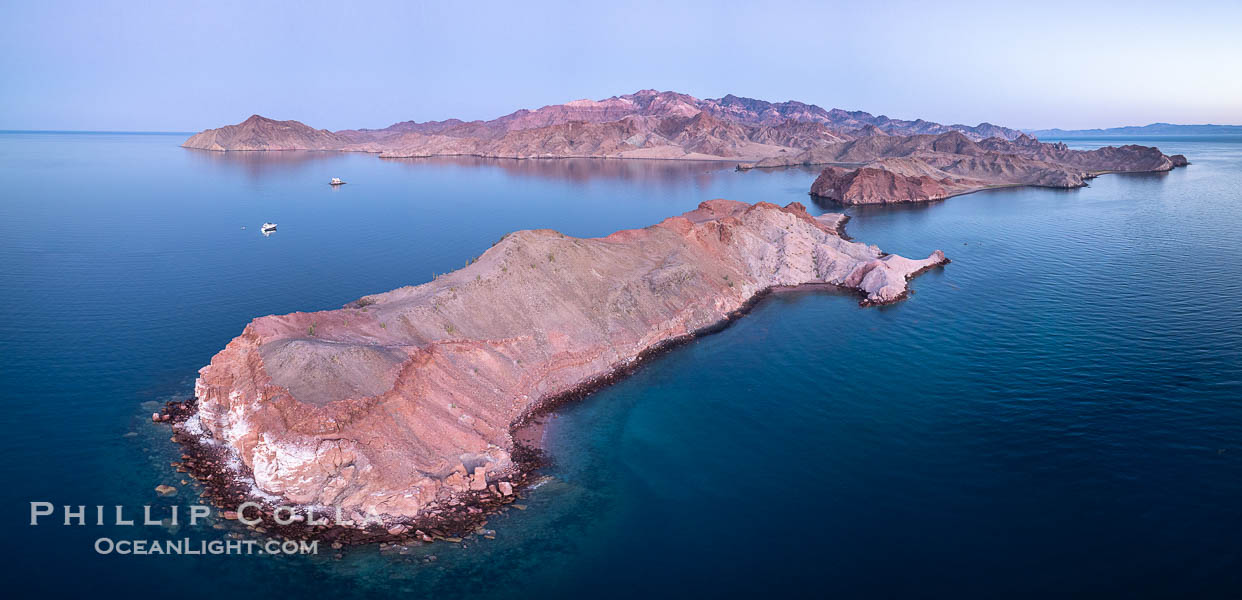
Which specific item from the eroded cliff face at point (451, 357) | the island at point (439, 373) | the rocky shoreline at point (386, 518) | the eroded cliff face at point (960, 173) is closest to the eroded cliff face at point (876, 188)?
the eroded cliff face at point (960, 173)

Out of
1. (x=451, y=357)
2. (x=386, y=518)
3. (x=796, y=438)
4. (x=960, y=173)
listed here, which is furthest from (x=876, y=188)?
(x=386, y=518)

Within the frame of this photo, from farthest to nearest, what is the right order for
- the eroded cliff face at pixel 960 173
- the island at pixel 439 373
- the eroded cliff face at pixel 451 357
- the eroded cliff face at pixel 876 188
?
the eroded cliff face at pixel 960 173 → the eroded cliff face at pixel 876 188 → the eroded cliff face at pixel 451 357 → the island at pixel 439 373

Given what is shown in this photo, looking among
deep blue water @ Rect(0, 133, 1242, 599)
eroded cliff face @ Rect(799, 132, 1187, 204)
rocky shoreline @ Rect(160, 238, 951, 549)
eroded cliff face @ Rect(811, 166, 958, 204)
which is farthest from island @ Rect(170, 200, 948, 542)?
eroded cliff face @ Rect(799, 132, 1187, 204)

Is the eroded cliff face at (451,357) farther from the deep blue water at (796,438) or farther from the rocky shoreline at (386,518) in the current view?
the deep blue water at (796,438)

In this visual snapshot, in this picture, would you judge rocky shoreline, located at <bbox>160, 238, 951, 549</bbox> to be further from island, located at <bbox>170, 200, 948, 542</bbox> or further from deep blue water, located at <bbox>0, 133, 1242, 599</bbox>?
deep blue water, located at <bbox>0, 133, 1242, 599</bbox>

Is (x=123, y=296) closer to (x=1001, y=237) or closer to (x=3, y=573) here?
(x=3, y=573)

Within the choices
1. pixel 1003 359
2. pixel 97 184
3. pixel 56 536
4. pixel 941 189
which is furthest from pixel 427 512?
pixel 97 184

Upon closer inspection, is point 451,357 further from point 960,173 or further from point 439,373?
point 960,173
